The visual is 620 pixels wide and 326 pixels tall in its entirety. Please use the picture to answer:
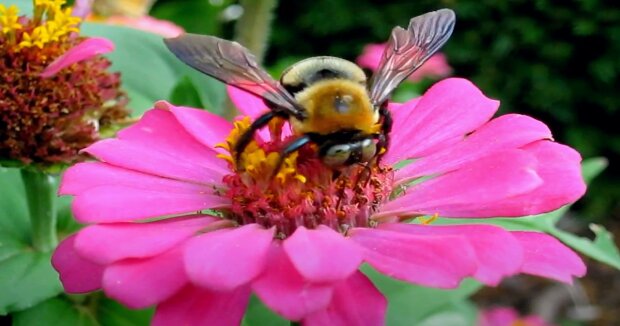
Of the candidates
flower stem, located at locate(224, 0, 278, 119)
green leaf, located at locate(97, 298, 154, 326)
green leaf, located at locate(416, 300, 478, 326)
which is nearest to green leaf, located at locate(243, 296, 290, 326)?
green leaf, located at locate(97, 298, 154, 326)

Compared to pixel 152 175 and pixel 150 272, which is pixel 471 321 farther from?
pixel 150 272

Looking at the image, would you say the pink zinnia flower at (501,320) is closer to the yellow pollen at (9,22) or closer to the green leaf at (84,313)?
the green leaf at (84,313)

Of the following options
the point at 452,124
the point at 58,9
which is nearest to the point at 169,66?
the point at 58,9

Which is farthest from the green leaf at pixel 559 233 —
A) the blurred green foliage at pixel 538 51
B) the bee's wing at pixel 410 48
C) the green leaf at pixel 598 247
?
the blurred green foliage at pixel 538 51

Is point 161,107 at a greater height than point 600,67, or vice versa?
point 161,107

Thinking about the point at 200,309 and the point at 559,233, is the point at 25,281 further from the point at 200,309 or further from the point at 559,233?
the point at 559,233

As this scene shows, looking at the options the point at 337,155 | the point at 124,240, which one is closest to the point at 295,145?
the point at 337,155
